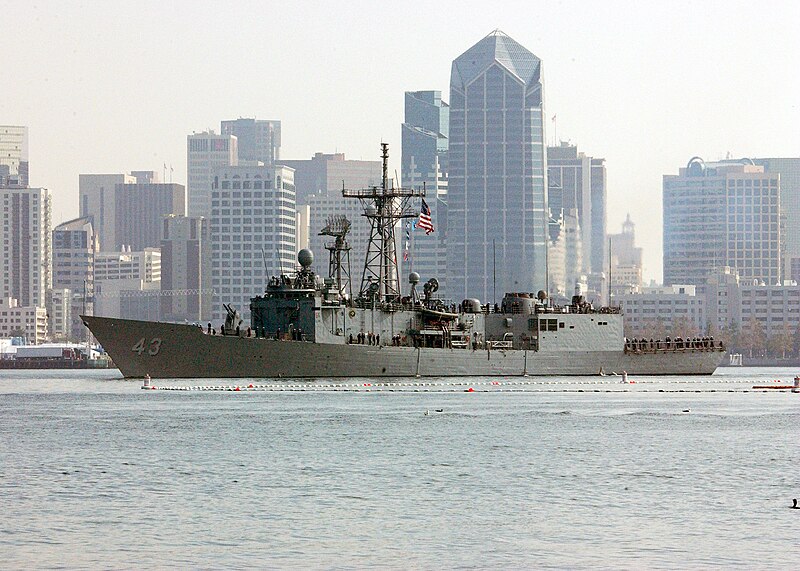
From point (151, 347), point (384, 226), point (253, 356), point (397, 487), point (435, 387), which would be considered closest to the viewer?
point (397, 487)

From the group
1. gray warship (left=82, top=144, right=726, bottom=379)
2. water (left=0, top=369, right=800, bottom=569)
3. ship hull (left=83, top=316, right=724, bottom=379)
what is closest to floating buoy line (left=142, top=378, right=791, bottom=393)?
ship hull (left=83, top=316, right=724, bottom=379)

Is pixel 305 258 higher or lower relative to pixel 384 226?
lower

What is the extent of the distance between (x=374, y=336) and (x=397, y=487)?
179 ft

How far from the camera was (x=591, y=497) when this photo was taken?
4009cm

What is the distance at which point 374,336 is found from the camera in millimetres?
96812

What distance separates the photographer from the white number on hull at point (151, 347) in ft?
307

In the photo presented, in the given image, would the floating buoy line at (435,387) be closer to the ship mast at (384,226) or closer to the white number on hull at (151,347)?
the white number on hull at (151,347)

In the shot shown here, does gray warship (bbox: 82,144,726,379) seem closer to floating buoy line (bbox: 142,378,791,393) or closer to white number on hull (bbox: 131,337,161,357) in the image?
white number on hull (bbox: 131,337,161,357)

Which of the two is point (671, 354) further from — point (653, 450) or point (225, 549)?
point (225, 549)

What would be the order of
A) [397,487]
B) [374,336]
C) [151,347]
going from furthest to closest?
1. [374,336]
2. [151,347]
3. [397,487]

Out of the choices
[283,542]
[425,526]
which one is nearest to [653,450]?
[425,526]

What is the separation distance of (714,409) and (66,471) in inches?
1522

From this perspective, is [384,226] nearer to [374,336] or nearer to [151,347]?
[374,336]

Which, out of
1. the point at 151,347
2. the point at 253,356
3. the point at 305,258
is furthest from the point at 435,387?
the point at 151,347
